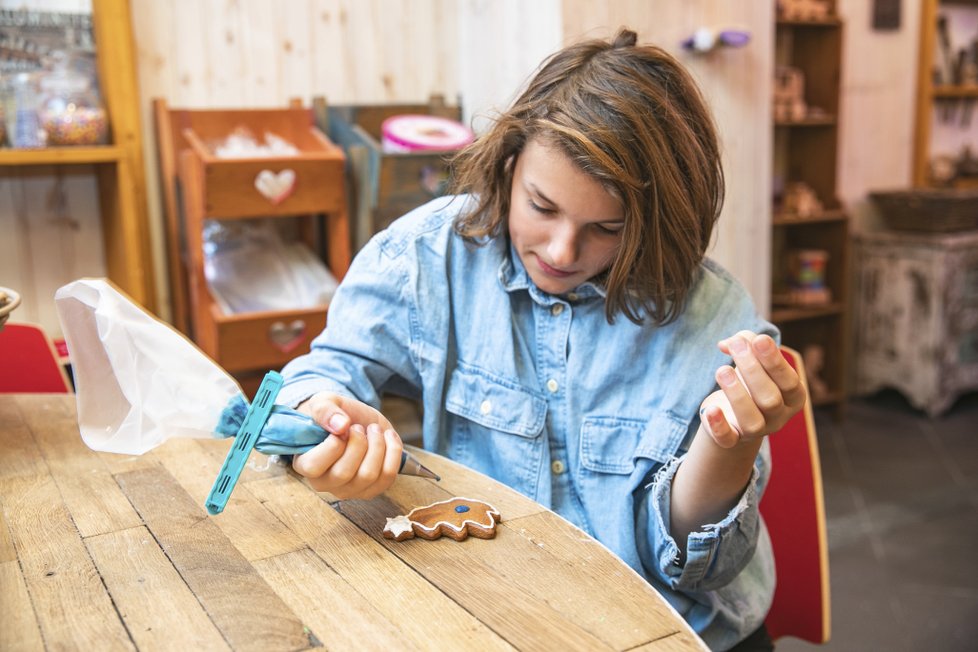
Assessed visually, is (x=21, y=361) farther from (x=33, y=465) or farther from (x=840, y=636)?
(x=840, y=636)

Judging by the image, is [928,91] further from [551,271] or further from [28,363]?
[28,363]

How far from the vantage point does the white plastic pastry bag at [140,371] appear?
82 cm

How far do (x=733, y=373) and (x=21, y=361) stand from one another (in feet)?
3.98

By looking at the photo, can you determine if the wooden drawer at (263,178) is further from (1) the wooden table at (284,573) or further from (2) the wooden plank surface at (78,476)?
(1) the wooden table at (284,573)

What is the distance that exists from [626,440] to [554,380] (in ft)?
0.41

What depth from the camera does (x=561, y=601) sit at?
70 cm

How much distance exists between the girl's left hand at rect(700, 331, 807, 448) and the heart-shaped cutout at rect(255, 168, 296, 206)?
5.20 ft

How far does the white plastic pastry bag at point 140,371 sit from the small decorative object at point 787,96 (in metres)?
3.18

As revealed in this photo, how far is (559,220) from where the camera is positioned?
3.40ft

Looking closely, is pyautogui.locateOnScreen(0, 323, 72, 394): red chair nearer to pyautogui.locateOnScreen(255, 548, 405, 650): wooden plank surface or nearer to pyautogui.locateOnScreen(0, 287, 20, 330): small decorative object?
pyautogui.locateOnScreen(0, 287, 20, 330): small decorative object

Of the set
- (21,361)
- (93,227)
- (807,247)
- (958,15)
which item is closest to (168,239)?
(93,227)

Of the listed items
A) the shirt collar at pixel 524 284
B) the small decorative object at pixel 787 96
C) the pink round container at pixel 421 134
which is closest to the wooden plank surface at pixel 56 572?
the shirt collar at pixel 524 284

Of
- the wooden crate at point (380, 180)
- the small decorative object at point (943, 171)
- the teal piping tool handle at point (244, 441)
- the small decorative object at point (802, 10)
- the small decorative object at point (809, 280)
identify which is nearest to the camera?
the teal piping tool handle at point (244, 441)

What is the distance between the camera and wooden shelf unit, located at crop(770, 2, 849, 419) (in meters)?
3.61
